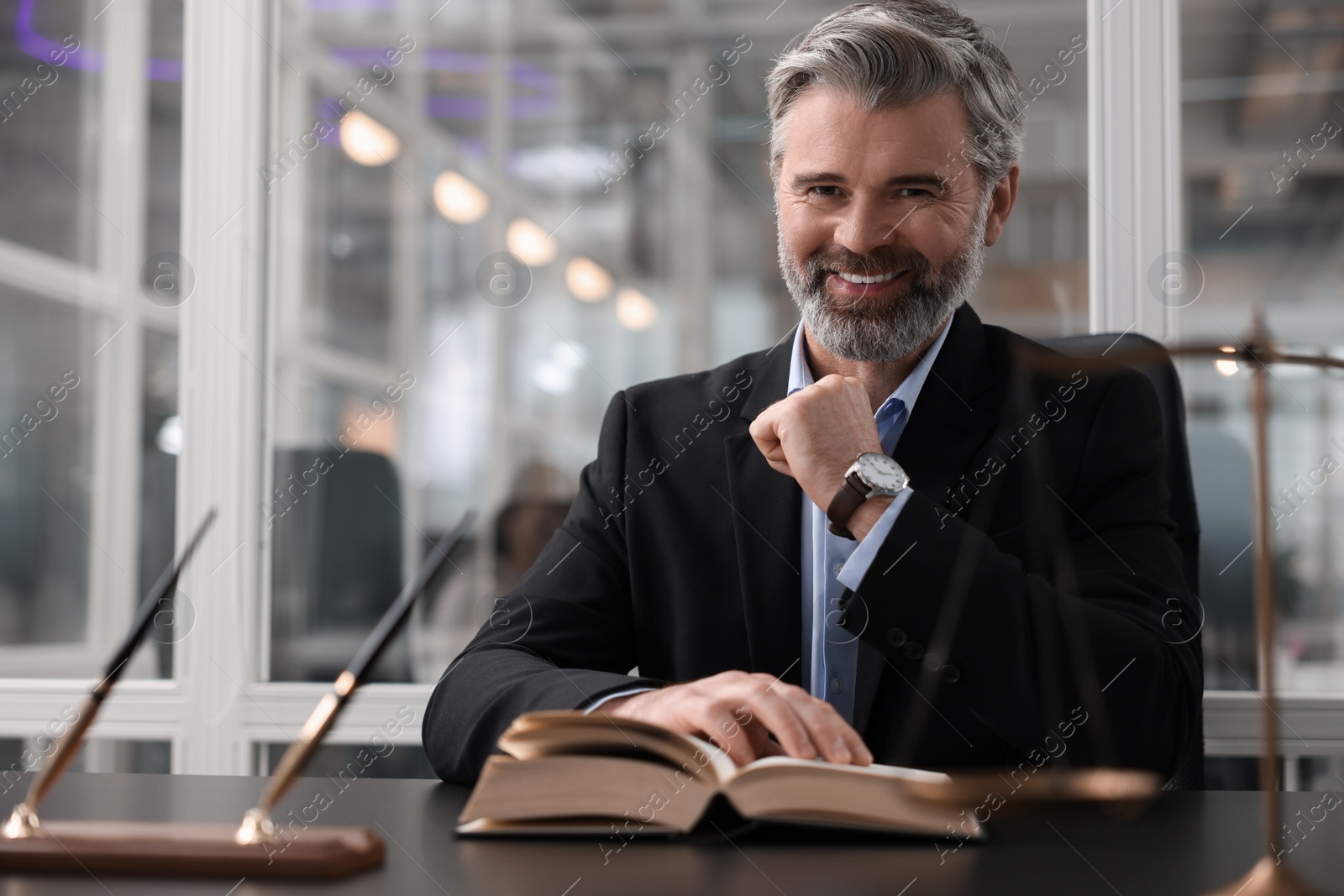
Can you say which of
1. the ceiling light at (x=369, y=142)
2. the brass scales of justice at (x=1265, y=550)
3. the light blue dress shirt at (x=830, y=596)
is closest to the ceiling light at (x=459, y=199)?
the ceiling light at (x=369, y=142)

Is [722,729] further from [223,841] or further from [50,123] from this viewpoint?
[50,123]

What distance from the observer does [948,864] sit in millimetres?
816

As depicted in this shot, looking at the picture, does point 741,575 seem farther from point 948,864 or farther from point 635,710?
point 948,864

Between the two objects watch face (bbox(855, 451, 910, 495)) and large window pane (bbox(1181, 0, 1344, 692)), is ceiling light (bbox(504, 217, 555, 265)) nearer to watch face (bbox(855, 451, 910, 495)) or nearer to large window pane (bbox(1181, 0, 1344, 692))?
large window pane (bbox(1181, 0, 1344, 692))

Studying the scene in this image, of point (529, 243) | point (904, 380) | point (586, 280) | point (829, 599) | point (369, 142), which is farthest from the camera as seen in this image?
point (586, 280)

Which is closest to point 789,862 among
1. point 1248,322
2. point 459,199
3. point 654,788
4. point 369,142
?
point 654,788

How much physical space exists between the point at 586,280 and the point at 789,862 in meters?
6.08

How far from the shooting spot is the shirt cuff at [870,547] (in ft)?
3.87

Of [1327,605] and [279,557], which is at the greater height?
[279,557]

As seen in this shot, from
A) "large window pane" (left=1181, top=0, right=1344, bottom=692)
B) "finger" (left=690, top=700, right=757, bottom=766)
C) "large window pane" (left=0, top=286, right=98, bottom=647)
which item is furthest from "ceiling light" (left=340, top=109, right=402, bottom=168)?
"finger" (left=690, top=700, right=757, bottom=766)

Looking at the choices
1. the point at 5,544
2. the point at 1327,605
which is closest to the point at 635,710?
the point at 5,544

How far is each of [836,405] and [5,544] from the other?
2.49m

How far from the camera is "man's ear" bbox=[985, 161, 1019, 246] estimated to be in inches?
66.2

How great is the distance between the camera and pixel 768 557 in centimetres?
149
